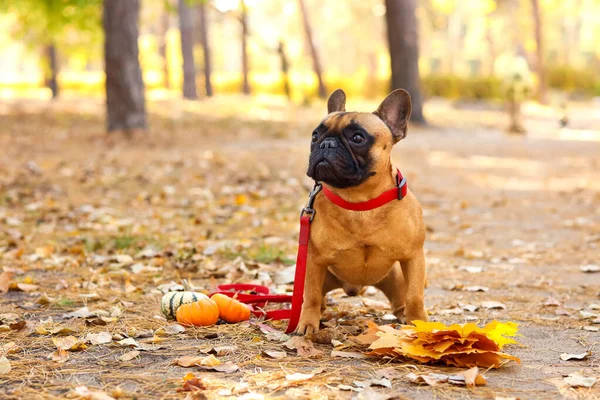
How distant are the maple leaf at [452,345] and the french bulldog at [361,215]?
47cm

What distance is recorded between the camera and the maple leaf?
3.35m

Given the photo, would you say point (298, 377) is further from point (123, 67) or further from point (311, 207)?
point (123, 67)

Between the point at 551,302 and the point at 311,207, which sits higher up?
the point at 311,207

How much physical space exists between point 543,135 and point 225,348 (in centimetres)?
1753

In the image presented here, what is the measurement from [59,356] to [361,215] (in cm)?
161

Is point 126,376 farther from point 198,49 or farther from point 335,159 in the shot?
point 198,49

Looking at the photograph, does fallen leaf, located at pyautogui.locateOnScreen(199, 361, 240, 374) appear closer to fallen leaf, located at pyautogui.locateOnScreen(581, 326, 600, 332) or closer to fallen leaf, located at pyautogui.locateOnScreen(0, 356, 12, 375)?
fallen leaf, located at pyautogui.locateOnScreen(0, 356, 12, 375)

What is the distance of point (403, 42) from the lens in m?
17.8

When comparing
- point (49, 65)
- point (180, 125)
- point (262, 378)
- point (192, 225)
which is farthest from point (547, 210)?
point (49, 65)

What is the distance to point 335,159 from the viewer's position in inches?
138

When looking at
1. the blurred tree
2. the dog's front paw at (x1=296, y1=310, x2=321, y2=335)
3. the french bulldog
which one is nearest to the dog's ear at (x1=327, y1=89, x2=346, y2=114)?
the french bulldog

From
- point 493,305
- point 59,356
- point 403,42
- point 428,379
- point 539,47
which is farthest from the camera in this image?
point 539,47

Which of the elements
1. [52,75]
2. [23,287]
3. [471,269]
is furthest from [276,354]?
[52,75]

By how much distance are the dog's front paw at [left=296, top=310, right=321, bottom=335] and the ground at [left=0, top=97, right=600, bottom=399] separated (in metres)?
0.13
